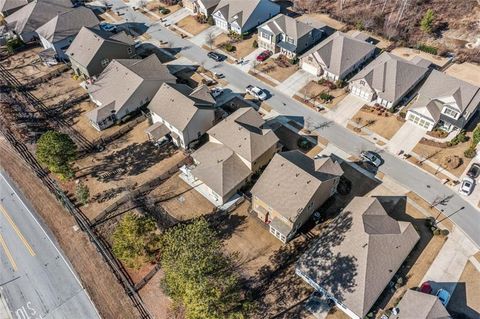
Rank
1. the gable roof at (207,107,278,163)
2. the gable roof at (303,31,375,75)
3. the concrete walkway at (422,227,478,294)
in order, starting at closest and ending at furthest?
the concrete walkway at (422,227,478,294) → the gable roof at (207,107,278,163) → the gable roof at (303,31,375,75)

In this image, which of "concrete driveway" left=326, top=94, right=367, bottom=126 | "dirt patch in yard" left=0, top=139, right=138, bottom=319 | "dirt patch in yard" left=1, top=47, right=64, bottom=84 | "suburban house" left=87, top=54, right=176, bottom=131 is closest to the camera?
"dirt patch in yard" left=0, top=139, right=138, bottom=319

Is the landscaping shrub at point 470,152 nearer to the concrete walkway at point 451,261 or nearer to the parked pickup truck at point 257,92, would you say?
the concrete walkway at point 451,261

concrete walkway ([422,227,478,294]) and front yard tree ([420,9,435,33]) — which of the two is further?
front yard tree ([420,9,435,33])

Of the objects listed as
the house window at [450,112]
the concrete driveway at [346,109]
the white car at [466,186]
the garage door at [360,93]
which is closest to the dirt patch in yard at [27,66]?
the concrete driveway at [346,109]

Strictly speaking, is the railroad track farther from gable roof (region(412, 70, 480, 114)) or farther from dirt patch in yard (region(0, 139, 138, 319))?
gable roof (region(412, 70, 480, 114))

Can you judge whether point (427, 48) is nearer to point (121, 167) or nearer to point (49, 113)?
point (121, 167)

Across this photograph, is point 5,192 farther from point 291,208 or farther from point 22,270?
point 291,208

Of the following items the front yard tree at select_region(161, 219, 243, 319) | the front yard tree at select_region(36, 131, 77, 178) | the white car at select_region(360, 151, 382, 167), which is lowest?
the front yard tree at select_region(36, 131, 77, 178)

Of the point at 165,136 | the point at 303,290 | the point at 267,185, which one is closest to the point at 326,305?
the point at 303,290

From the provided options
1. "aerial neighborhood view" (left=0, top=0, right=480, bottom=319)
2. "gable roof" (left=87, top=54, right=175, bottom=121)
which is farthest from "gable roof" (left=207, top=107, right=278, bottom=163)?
"gable roof" (left=87, top=54, right=175, bottom=121)
